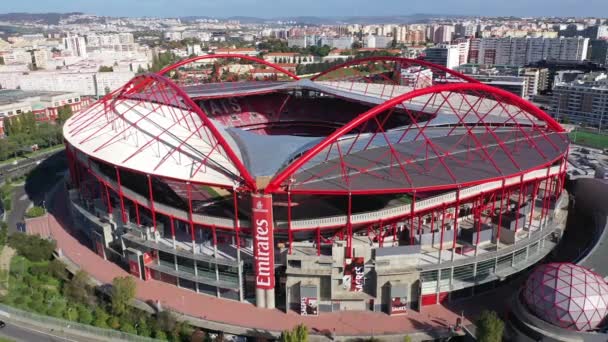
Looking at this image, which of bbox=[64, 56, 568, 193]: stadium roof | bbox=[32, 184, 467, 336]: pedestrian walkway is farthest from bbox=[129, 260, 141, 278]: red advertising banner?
bbox=[64, 56, 568, 193]: stadium roof

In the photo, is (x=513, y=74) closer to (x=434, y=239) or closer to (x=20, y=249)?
(x=434, y=239)

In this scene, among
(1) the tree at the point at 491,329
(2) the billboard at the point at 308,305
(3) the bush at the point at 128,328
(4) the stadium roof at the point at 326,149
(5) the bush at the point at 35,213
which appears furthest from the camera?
(5) the bush at the point at 35,213

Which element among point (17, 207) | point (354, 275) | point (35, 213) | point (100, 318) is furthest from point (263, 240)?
point (17, 207)

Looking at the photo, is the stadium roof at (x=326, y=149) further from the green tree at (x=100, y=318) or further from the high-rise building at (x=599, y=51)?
the high-rise building at (x=599, y=51)

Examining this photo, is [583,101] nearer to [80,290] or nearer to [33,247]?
[80,290]

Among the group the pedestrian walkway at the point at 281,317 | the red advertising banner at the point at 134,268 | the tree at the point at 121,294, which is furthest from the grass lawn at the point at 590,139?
the tree at the point at 121,294

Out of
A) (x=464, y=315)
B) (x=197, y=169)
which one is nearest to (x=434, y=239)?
(x=464, y=315)

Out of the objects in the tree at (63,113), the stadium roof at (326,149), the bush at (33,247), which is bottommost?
the bush at (33,247)
